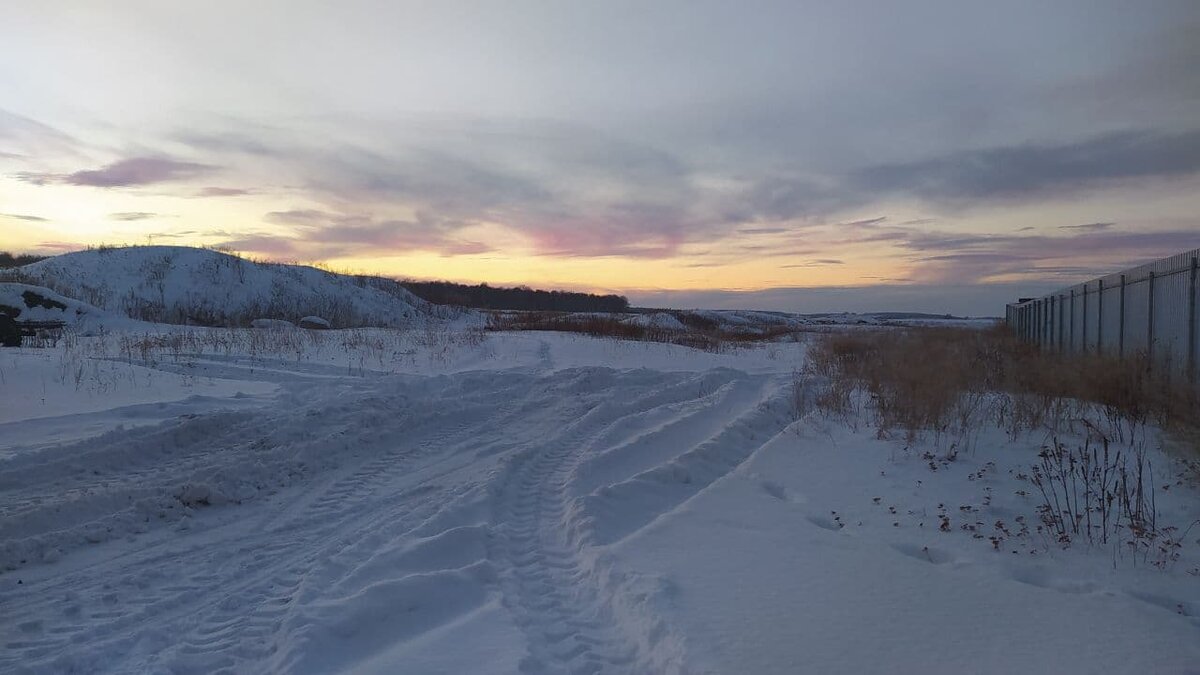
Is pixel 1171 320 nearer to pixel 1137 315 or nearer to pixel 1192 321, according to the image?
pixel 1192 321

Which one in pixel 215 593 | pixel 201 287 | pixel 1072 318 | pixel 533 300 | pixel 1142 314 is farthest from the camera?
pixel 533 300

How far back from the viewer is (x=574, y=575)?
479cm

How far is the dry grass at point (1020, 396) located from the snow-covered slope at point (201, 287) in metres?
31.7

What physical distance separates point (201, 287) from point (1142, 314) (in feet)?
137

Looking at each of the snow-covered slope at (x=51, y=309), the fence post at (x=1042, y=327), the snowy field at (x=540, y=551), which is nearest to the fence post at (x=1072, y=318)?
the fence post at (x=1042, y=327)

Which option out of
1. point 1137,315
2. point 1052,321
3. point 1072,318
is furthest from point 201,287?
point 1137,315

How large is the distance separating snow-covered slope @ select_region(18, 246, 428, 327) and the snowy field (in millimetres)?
28290

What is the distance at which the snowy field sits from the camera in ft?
12.1

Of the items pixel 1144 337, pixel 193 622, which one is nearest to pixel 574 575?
pixel 193 622

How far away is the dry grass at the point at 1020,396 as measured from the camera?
331 inches

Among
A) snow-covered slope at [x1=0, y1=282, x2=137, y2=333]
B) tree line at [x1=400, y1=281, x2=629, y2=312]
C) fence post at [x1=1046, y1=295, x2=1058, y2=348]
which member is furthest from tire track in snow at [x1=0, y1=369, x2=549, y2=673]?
tree line at [x1=400, y1=281, x2=629, y2=312]

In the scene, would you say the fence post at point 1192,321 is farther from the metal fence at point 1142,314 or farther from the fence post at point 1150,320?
the fence post at point 1150,320

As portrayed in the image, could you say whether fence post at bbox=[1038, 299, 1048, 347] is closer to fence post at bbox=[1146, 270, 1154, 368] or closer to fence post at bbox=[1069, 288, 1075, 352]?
fence post at bbox=[1069, 288, 1075, 352]

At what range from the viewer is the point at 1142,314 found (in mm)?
11820
